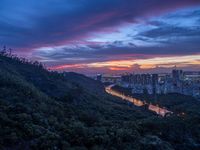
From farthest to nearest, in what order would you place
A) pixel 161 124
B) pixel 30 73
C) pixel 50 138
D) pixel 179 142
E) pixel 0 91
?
pixel 30 73
pixel 0 91
pixel 161 124
pixel 179 142
pixel 50 138

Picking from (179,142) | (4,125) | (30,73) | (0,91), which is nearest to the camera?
(4,125)

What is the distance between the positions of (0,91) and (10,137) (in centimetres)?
2250

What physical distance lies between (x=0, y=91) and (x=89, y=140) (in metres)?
21.8

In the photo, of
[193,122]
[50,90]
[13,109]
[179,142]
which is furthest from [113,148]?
[50,90]

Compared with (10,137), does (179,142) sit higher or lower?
lower

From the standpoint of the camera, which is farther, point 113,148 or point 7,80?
point 7,80

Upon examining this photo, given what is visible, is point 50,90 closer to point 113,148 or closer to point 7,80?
point 7,80

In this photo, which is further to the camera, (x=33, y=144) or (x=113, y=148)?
(x=113, y=148)

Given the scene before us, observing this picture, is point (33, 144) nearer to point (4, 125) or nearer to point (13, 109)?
point (4, 125)

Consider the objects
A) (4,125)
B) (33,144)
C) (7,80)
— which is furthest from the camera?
(7,80)

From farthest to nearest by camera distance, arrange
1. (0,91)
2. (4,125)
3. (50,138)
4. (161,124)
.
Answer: (0,91) → (161,124) → (4,125) → (50,138)

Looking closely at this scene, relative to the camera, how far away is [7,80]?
182 feet

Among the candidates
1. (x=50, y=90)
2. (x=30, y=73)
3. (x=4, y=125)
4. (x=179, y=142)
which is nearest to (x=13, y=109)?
(x=4, y=125)

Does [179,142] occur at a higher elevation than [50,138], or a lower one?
lower
